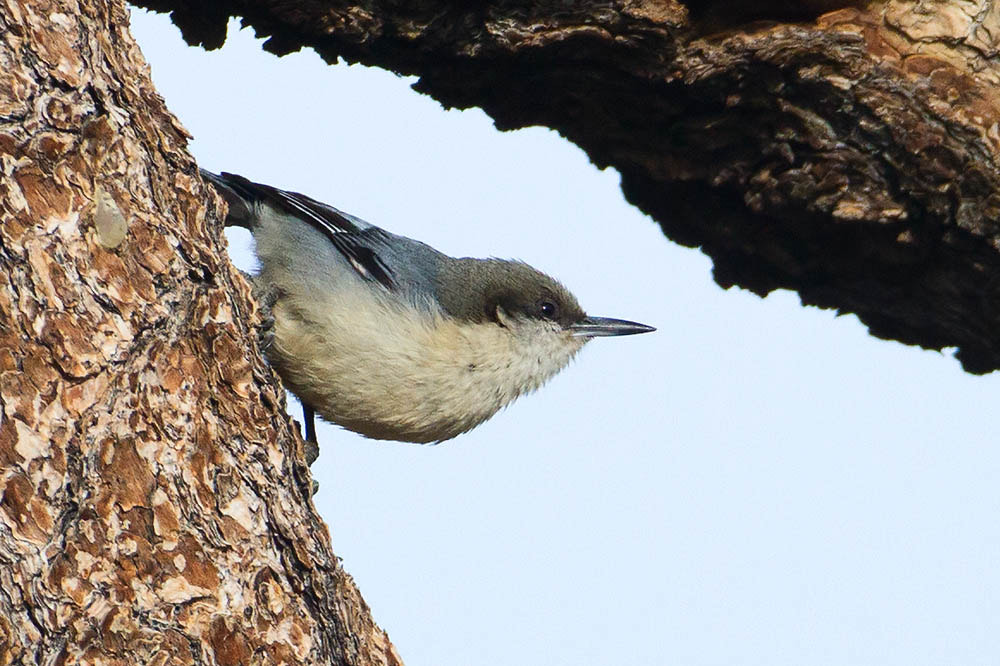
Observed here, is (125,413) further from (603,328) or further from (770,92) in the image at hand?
(603,328)

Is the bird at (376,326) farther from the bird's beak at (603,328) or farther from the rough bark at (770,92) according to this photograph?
the rough bark at (770,92)

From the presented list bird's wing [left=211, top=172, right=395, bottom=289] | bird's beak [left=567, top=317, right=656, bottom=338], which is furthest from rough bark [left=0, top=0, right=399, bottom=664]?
bird's beak [left=567, top=317, right=656, bottom=338]

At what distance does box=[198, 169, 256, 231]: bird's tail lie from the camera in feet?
14.1

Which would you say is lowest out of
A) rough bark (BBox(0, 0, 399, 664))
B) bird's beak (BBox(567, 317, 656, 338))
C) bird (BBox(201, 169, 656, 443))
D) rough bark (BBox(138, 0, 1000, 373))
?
rough bark (BBox(0, 0, 399, 664))

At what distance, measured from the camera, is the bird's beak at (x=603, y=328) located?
4.86 meters

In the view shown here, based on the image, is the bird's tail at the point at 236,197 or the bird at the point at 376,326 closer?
the bird at the point at 376,326

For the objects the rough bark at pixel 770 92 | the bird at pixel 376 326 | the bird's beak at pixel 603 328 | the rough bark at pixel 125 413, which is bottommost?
the rough bark at pixel 125 413

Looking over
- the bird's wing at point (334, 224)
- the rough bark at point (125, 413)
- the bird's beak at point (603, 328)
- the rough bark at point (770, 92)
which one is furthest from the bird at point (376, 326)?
the rough bark at point (125, 413)

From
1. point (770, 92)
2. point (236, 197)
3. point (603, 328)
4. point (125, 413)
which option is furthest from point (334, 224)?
point (125, 413)

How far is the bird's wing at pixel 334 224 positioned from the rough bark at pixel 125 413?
1.08 m

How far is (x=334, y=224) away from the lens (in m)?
4.28

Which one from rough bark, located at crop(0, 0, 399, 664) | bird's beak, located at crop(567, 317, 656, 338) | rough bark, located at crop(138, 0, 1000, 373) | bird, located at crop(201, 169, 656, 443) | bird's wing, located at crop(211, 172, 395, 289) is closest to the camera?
rough bark, located at crop(0, 0, 399, 664)

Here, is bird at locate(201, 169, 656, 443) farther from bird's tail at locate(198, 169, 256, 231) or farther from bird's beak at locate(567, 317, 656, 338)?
bird's beak at locate(567, 317, 656, 338)

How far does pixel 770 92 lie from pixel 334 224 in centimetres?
148
